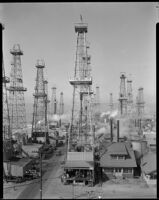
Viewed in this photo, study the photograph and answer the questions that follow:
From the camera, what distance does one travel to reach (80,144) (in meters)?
7.08

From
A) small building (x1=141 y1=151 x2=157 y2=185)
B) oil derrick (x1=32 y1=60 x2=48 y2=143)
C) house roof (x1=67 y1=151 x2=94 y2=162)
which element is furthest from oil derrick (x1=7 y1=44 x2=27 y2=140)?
small building (x1=141 y1=151 x2=157 y2=185)

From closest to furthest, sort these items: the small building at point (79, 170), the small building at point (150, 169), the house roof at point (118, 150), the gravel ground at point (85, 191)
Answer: the gravel ground at point (85, 191) → the small building at point (150, 169) → the small building at point (79, 170) → the house roof at point (118, 150)

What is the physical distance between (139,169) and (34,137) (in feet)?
15.6

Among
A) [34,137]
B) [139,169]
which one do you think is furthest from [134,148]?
[34,137]

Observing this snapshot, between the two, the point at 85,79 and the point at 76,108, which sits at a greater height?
the point at 85,79

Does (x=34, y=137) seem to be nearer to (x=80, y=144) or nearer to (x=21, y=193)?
(x=80, y=144)

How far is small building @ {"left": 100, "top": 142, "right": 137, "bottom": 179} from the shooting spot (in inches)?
226

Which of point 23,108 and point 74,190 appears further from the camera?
point 23,108

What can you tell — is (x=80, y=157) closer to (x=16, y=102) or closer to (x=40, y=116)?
(x=16, y=102)

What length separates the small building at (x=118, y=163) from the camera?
5.74 m

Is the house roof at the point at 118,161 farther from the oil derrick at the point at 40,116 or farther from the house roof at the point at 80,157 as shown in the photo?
the oil derrick at the point at 40,116

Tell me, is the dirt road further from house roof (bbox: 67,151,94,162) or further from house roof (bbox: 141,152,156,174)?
house roof (bbox: 141,152,156,174)

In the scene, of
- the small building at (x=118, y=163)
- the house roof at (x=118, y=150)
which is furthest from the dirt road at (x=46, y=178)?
the house roof at (x=118, y=150)

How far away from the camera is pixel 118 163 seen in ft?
19.4
